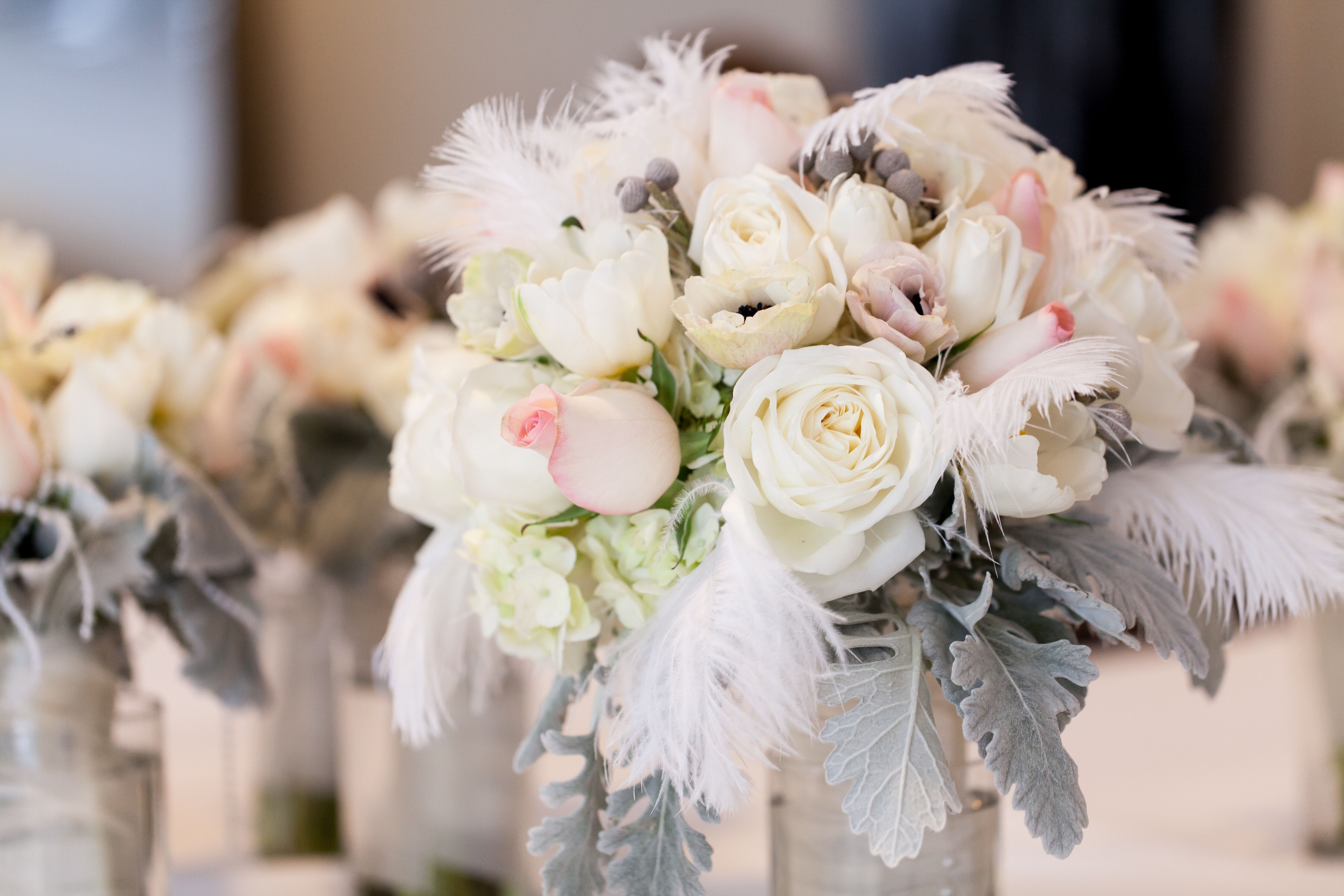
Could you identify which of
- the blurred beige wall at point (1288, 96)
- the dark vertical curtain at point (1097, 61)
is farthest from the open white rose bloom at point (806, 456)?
the blurred beige wall at point (1288, 96)

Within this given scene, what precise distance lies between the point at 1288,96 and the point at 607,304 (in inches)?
119

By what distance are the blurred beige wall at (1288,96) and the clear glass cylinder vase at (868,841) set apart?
2.68 metres

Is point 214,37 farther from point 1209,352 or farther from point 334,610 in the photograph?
point 1209,352

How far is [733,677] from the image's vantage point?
459 millimetres

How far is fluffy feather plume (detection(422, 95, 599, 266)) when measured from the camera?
1.84 ft

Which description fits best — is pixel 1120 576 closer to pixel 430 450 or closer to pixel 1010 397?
pixel 1010 397

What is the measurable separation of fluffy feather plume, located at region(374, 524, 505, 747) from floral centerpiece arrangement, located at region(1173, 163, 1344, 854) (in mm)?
439

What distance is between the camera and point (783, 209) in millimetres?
507

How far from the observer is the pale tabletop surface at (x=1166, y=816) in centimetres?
82

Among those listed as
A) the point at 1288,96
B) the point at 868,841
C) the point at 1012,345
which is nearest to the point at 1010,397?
the point at 1012,345

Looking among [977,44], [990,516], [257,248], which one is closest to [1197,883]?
[990,516]

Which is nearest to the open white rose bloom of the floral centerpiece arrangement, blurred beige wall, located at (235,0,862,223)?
the floral centerpiece arrangement

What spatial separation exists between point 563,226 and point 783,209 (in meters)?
0.11

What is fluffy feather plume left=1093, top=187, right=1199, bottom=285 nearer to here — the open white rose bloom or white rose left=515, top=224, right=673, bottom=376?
the open white rose bloom
